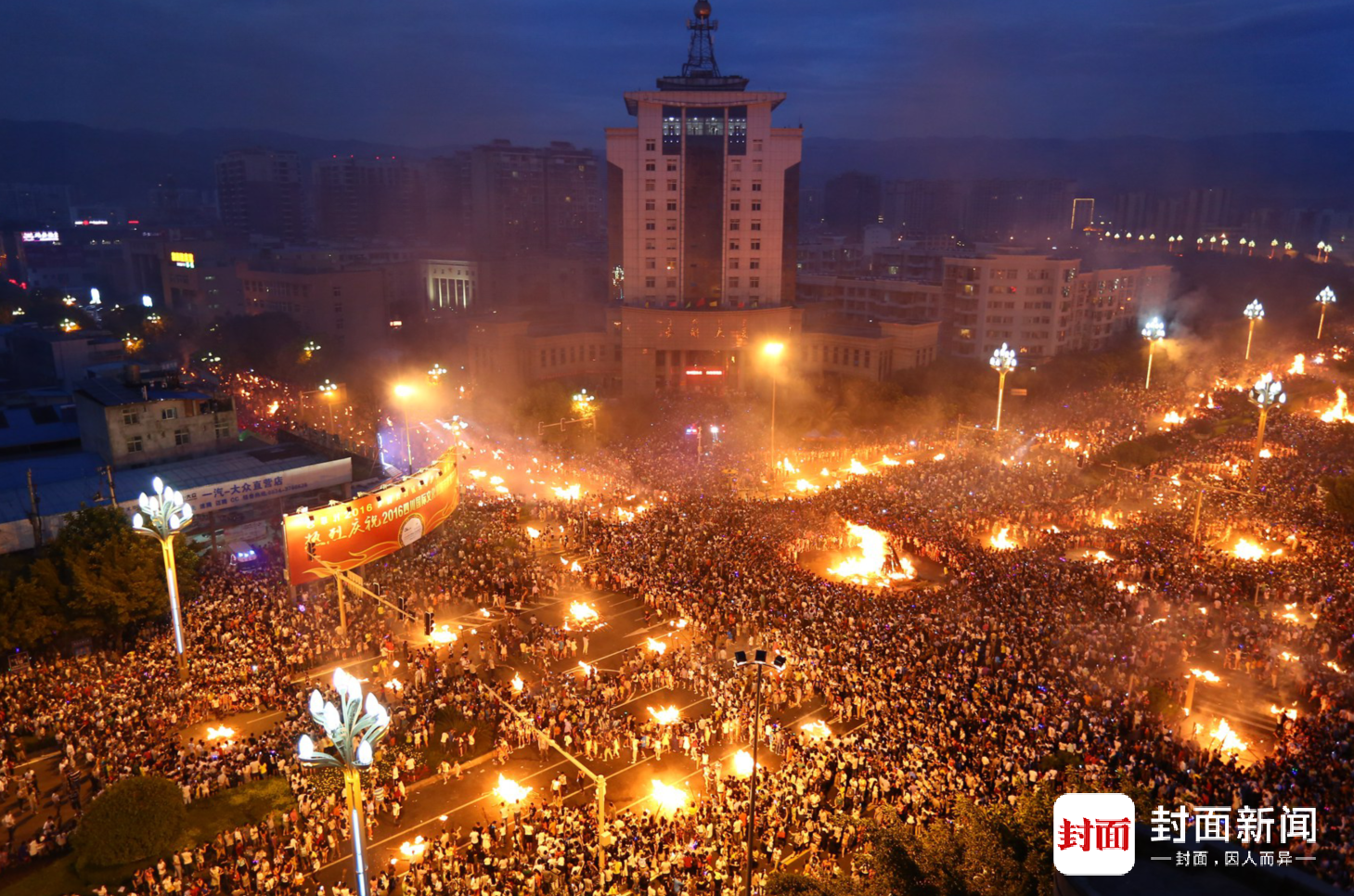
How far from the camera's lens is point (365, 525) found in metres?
26.1

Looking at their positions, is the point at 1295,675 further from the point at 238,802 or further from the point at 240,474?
the point at 240,474

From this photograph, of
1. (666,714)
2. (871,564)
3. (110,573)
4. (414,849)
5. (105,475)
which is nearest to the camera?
(414,849)

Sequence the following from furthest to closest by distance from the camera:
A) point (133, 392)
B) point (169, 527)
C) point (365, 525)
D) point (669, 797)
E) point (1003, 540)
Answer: point (133, 392)
point (1003, 540)
point (365, 525)
point (169, 527)
point (669, 797)

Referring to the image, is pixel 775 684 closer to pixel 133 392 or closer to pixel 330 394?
pixel 133 392

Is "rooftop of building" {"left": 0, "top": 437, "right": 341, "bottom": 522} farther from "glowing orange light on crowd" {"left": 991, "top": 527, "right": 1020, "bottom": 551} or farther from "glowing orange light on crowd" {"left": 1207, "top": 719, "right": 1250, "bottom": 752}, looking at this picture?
"glowing orange light on crowd" {"left": 1207, "top": 719, "right": 1250, "bottom": 752}

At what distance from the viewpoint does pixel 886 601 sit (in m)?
26.1

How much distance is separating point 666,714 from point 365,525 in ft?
36.8

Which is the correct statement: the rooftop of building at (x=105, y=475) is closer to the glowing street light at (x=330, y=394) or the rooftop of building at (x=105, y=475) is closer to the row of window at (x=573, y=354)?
the glowing street light at (x=330, y=394)

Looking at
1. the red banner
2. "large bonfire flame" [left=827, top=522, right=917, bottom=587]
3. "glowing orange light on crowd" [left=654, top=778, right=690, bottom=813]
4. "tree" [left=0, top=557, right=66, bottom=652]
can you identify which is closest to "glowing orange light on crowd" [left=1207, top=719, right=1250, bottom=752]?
"large bonfire flame" [left=827, top=522, right=917, bottom=587]

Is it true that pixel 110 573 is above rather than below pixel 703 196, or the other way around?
below

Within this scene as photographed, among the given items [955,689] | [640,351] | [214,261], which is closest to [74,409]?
[640,351]

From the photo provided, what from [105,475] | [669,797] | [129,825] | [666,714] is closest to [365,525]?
[666,714]

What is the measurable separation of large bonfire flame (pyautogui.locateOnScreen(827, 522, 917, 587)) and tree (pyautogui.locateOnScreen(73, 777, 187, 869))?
21.1m

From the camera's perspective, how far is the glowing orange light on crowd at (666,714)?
2141 cm
